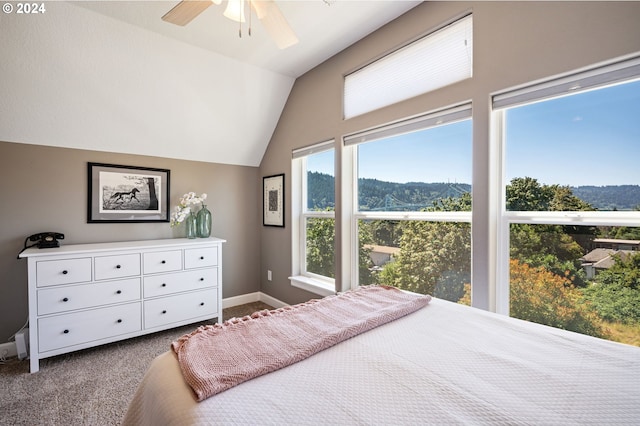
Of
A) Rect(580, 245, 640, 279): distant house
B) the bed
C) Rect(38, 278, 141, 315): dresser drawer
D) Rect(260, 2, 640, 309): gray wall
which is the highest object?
Rect(260, 2, 640, 309): gray wall

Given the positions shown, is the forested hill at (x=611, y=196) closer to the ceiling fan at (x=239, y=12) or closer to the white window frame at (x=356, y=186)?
the white window frame at (x=356, y=186)

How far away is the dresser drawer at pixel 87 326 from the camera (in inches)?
88.7

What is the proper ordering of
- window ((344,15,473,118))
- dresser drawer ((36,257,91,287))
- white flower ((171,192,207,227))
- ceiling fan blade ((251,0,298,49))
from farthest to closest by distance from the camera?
1. white flower ((171,192,207,227))
2. dresser drawer ((36,257,91,287))
3. window ((344,15,473,118))
4. ceiling fan blade ((251,0,298,49))

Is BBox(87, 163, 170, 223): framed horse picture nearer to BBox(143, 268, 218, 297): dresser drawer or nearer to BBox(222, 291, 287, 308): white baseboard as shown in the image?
BBox(143, 268, 218, 297): dresser drawer

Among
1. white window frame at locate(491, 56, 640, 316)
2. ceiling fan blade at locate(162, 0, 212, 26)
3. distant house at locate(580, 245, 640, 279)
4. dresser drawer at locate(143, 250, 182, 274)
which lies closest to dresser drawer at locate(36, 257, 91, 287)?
dresser drawer at locate(143, 250, 182, 274)

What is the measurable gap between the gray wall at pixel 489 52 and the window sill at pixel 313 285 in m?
0.41

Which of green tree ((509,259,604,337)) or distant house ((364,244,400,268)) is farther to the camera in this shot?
distant house ((364,244,400,268))

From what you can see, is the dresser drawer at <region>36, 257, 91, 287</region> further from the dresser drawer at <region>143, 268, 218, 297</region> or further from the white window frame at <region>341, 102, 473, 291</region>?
the white window frame at <region>341, 102, 473, 291</region>

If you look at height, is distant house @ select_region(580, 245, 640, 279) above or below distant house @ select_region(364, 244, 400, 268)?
above

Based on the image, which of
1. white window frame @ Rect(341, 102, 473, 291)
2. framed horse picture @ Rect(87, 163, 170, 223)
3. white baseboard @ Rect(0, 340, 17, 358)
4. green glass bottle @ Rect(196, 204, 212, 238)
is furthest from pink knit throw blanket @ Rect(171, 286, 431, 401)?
white baseboard @ Rect(0, 340, 17, 358)

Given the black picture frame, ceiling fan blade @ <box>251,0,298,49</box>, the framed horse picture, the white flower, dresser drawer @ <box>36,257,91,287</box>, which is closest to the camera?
ceiling fan blade @ <box>251,0,298,49</box>

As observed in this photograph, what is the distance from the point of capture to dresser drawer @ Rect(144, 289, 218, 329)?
8.86 feet

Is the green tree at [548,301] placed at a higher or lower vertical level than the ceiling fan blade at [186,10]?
lower

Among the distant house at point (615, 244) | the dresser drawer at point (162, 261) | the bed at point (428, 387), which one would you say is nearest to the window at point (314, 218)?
the dresser drawer at point (162, 261)
